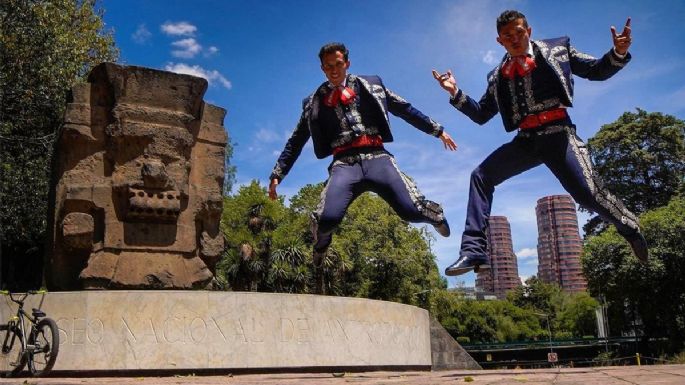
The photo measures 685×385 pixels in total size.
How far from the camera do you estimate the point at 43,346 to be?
5.92 m

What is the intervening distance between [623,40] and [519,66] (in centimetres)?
89

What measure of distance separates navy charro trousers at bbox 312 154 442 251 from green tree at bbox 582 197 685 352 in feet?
81.1

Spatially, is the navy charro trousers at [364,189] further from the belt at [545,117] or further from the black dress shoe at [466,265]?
the belt at [545,117]

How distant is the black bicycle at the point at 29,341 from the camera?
577 centimetres

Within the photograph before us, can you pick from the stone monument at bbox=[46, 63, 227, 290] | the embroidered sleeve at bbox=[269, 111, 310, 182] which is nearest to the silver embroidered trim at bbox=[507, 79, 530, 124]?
the embroidered sleeve at bbox=[269, 111, 310, 182]

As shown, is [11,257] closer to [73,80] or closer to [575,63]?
[73,80]

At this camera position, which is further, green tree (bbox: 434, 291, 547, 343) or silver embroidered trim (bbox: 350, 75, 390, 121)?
green tree (bbox: 434, 291, 547, 343)

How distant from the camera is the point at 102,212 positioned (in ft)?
26.0

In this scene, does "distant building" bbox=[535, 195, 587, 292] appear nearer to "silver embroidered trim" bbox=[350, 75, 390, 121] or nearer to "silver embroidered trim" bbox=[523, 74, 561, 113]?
"silver embroidered trim" bbox=[350, 75, 390, 121]

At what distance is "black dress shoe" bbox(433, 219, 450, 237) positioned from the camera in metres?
6.29

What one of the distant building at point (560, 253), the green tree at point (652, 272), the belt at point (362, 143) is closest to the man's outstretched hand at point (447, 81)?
the belt at point (362, 143)

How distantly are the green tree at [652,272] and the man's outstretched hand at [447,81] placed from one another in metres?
24.7

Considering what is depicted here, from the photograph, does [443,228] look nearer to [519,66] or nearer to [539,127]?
[539,127]

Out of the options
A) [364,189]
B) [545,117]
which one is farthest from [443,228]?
[545,117]
